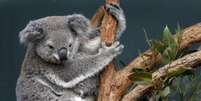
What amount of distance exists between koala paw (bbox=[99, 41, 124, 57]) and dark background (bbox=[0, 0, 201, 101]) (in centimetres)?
78

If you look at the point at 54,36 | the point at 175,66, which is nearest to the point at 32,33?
the point at 54,36

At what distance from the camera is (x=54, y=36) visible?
3.62m

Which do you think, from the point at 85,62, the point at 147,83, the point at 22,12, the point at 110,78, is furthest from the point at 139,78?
the point at 22,12

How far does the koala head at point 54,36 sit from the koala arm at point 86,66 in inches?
3.8

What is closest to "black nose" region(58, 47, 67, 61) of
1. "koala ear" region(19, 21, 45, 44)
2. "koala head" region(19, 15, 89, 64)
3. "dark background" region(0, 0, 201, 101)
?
"koala head" region(19, 15, 89, 64)

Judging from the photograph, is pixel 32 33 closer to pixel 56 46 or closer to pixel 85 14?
pixel 56 46

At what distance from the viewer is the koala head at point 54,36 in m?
3.57

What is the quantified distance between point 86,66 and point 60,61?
0.16 meters

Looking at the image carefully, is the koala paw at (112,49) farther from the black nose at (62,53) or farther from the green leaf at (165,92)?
the green leaf at (165,92)

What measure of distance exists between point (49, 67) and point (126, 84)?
57 cm

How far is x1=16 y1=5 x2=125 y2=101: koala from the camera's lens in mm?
3621

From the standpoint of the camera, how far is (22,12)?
4379 mm

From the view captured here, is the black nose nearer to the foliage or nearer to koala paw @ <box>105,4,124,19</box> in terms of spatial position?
koala paw @ <box>105,4,124,19</box>

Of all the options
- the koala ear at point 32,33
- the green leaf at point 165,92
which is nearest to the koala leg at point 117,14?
the koala ear at point 32,33
